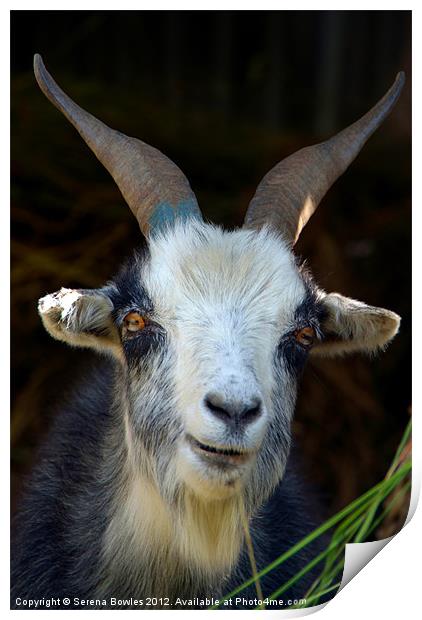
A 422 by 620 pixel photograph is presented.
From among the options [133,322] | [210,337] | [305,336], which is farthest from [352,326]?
[133,322]

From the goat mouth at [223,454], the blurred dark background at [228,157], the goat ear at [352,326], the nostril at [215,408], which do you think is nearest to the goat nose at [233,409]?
the nostril at [215,408]

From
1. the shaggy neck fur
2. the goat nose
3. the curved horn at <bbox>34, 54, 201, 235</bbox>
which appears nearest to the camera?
the goat nose

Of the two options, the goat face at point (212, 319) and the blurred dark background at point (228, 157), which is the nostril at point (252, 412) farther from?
the blurred dark background at point (228, 157)

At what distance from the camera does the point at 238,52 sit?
575 centimetres

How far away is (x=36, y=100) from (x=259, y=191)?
1607mm

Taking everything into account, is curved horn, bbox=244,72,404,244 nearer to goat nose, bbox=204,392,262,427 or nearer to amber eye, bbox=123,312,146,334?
amber eye, bbox=123,312,146,334

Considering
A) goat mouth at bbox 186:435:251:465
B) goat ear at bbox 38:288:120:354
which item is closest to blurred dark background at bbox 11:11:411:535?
goat ear at bbox 38:288:120:354

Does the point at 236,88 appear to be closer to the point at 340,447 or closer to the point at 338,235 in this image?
the point at 338,235

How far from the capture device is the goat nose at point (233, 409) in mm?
3430

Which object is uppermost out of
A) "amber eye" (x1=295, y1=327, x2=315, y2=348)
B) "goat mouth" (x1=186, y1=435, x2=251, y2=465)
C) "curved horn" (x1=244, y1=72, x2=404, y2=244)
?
"curved horn" (x1=244, y1=72, x2=404, y2=244)

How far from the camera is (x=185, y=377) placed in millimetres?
3725

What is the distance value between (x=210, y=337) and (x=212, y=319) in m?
Answer: 0.10

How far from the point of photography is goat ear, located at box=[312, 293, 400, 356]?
13.5 feet

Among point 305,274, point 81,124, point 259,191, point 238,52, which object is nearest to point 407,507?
point 305,274
